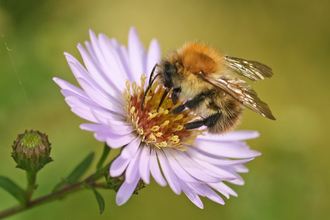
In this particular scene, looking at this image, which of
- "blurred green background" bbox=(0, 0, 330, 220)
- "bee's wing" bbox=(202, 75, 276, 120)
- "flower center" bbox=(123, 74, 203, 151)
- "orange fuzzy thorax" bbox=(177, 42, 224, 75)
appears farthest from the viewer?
"blurred green background" bbox=(0, 0, 330, 220)

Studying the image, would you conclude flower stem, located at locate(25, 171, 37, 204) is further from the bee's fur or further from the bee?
the bee's fur

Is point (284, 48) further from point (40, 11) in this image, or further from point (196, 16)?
point (40, 11)

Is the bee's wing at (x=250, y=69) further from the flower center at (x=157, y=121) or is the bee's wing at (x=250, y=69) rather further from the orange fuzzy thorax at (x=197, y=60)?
the flower center at (x=157, y=121)

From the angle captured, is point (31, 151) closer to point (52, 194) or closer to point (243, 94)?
point (52, 194)

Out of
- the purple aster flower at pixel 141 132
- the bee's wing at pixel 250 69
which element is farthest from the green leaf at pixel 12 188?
the bee's wing at pixel 250 69

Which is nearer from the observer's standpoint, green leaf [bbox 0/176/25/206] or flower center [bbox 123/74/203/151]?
green leaf [bbox 0/176/25/206]

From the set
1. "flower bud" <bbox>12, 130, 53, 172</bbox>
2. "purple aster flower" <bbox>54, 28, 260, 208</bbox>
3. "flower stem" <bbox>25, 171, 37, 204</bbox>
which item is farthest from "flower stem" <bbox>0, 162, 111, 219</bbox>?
"purple aster flower" <bbox>54, 28, 260, 208</bbox>
